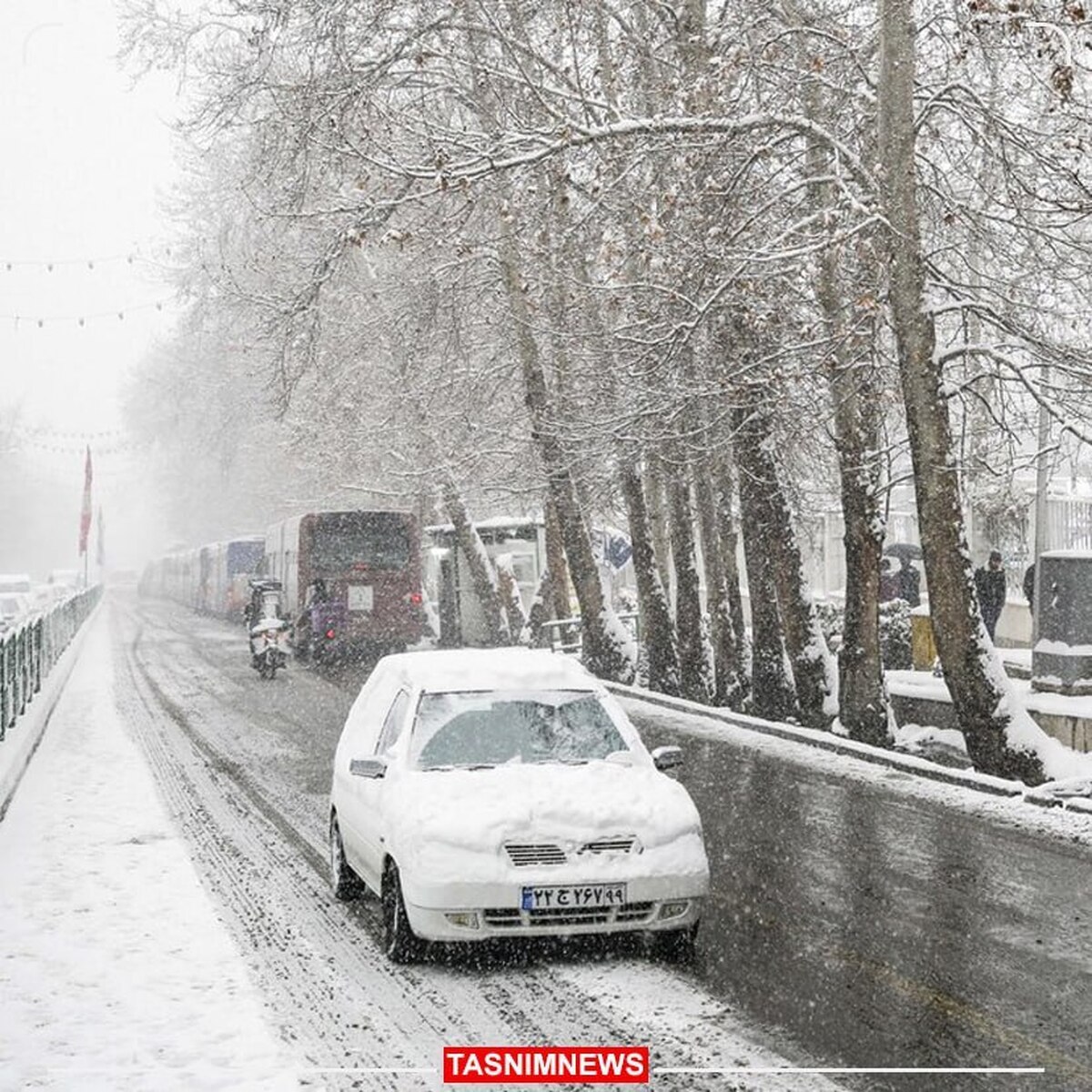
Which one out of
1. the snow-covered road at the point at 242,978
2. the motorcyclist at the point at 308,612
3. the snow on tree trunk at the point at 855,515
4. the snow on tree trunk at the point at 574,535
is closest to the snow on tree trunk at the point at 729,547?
the snow on tree trunk at the point at 574,535

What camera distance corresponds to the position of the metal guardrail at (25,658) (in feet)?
56.0

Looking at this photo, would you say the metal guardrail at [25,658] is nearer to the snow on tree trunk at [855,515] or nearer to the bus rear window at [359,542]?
the bus rear window at [359,542]

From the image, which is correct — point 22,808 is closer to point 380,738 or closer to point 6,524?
point 380,738

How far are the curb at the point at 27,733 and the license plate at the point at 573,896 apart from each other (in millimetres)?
6687

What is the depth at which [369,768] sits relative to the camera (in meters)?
8.55

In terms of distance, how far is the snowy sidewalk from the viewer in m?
6.24

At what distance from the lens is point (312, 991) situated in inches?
289

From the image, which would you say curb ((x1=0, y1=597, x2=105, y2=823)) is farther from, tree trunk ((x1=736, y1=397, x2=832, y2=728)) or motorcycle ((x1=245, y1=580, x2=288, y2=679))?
tree trunk ((x1=736, y1=397, x2=832, y2=728))

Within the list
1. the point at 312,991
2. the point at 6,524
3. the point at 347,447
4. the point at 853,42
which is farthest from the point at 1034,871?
the point at 6,524

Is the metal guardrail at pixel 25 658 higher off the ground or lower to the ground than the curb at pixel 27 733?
higher

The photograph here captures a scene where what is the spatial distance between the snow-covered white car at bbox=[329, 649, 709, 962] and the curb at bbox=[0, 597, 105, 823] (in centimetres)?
536

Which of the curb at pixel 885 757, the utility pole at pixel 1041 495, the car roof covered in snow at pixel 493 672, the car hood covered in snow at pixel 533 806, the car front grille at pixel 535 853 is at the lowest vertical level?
the curb at pixel 885 757

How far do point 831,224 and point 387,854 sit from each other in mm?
8498

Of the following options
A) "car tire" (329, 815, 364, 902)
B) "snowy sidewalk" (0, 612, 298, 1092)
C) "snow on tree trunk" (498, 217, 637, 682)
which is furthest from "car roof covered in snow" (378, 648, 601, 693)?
"snow on tree trunk" (498, 217, 637, 682)
